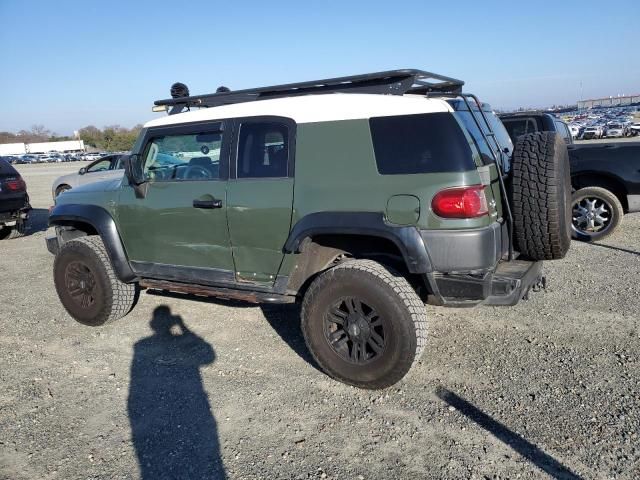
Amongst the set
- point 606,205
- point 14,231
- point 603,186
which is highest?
point 603,186

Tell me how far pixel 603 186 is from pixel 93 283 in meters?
6.75

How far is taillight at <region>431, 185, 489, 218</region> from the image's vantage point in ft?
10.0

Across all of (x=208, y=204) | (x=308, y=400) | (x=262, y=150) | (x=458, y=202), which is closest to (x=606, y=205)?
(x=458, y=202)

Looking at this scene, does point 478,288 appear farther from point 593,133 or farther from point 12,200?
point 593,133

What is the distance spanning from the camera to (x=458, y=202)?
3057 millimetres

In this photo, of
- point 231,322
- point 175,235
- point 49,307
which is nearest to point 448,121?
point 175,235

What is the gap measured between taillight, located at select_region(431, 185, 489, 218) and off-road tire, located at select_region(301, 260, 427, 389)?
60 centimetres

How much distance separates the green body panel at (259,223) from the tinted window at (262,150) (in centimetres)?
8

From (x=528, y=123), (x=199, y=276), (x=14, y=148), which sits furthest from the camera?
(x=14, y=148)

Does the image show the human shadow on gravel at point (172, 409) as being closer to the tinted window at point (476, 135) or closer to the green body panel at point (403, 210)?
the green body panel at point (403, 210)

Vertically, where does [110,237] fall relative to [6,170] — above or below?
below

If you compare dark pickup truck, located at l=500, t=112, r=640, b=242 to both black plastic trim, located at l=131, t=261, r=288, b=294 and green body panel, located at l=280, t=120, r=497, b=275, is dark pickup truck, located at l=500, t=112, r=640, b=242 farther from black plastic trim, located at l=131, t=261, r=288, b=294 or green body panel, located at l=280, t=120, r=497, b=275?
black plastic trim, located at l=131, t=261, r=288, b=294

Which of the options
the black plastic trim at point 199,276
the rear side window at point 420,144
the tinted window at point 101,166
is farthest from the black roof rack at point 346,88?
the tinted window at point 101,166

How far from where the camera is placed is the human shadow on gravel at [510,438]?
Result: 257cm
